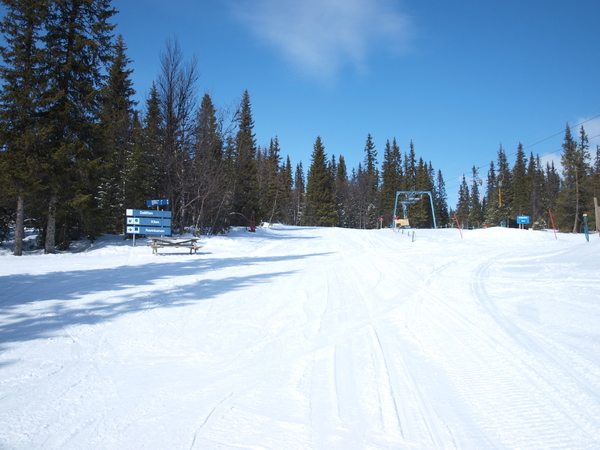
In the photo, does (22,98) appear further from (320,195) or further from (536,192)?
(536,192)

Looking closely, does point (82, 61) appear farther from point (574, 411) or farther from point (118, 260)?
point (574, 411)

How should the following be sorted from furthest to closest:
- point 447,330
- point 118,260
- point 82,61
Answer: point 82,61, point 118,260, point 447,330

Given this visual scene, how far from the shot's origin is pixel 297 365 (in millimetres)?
3971

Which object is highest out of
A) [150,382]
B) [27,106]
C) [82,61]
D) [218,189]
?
[82,61]

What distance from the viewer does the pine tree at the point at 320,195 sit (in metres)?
60.7

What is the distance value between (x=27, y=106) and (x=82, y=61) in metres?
2.99

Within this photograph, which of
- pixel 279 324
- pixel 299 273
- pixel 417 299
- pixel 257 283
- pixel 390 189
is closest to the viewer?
pixel 279 324


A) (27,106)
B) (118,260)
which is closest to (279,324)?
(118,260)

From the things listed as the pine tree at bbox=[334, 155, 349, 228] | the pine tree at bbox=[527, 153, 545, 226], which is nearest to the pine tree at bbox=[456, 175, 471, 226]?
the pine tree at bbox=[527, 153, 545, 226]

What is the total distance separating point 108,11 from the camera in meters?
16.2

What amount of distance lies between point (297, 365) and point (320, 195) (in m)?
57.1

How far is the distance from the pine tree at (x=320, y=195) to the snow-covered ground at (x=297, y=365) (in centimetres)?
5226

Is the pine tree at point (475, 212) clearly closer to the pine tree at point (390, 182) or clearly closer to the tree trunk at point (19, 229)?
the pine tree at point (390, 182)


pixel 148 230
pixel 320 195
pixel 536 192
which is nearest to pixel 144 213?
pixel 148 230
